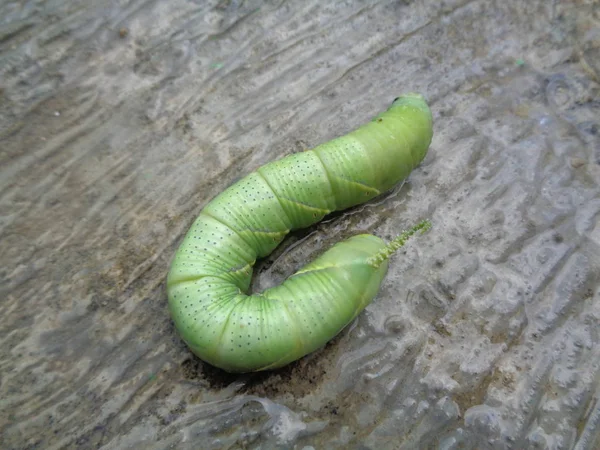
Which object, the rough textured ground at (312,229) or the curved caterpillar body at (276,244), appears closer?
the curved caterpillar body at (276,244)

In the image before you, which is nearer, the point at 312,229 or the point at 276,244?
the point at 276,244

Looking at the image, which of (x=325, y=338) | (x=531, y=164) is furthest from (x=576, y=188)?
(x=325, y=338)

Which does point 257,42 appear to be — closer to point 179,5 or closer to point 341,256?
point 179,5

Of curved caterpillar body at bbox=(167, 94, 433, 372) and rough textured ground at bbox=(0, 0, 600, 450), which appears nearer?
curved caterpillar body at bbox=(167, 94, 433, 372)

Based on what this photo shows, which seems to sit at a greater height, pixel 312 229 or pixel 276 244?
pixel 276 244

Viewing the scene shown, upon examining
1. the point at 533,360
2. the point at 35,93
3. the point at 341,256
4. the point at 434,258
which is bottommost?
the point at 533,360
